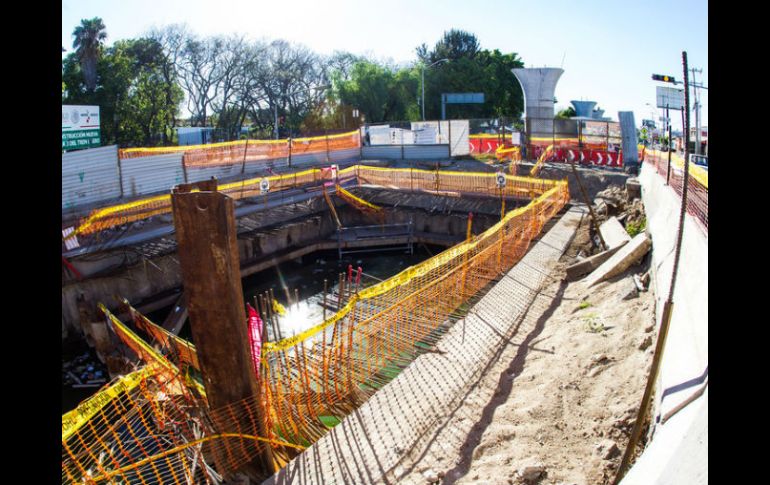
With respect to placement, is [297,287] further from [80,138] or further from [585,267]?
[80,138]

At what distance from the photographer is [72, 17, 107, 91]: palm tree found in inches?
1427

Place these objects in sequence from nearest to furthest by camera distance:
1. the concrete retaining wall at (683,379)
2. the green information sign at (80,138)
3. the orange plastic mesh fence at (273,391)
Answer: the concrete retaining wall at (683,379) < the orange plastic mesh fence at (273,391) < the green information sign at (80,138)

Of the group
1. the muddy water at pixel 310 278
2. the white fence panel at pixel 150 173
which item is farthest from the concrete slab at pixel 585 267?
the white fence panel at pixel 150 173

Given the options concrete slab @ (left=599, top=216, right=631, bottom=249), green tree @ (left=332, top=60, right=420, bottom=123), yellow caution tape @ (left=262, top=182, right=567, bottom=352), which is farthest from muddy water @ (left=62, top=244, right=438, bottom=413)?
green tree @ (left=332, top=60, right=420, bottom=123)

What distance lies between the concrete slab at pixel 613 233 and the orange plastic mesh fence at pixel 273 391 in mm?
2762

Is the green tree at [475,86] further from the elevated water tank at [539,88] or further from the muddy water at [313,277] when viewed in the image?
the muddy water at [313,277]

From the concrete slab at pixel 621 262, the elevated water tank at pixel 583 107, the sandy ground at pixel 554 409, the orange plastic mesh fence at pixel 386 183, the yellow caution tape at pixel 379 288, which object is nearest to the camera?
the sandy ground at pixel 554 409

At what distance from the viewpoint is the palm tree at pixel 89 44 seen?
36.2 metres

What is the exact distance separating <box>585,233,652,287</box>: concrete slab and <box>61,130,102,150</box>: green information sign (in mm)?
23245

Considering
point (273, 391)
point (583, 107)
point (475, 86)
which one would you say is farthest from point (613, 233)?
point (583, 107)

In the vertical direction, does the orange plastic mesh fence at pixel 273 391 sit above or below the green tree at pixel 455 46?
below

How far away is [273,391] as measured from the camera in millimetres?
6508
